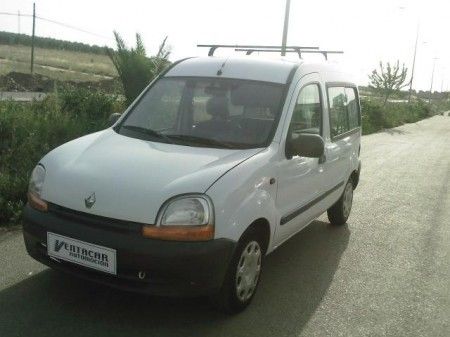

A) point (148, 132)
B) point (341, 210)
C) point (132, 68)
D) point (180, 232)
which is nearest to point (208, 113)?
point (148, 132)

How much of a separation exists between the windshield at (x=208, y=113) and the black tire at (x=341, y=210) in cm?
240

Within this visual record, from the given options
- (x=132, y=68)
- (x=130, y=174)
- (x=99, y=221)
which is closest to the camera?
(x=99, y=221)

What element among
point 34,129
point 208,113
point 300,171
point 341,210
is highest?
point 208,113

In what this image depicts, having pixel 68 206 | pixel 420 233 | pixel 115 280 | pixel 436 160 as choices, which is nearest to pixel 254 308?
pixel 115 280

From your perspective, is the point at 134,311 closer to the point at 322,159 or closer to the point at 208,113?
the point at 208,113

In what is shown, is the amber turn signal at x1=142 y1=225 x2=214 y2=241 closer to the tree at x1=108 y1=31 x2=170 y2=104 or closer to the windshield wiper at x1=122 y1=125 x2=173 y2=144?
the windshield wiper at x1=122 y1=125 x2=173 y2=144

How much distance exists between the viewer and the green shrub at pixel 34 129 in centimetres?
571

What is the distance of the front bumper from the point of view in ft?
10.0

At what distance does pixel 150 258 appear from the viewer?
3.04 metres

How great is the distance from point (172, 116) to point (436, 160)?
37.8 ft

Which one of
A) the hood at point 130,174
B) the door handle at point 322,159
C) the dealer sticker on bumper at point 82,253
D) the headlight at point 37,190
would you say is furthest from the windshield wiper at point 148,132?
the door handle at point 322,159

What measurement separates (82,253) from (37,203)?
1.84ft

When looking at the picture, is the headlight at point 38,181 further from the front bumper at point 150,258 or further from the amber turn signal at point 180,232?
the amber turn signal at point 180,232

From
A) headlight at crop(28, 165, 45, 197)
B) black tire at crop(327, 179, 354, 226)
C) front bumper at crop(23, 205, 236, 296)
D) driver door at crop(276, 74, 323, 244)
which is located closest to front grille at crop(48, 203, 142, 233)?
front bumper at crop(23, 205, 236, 296)
